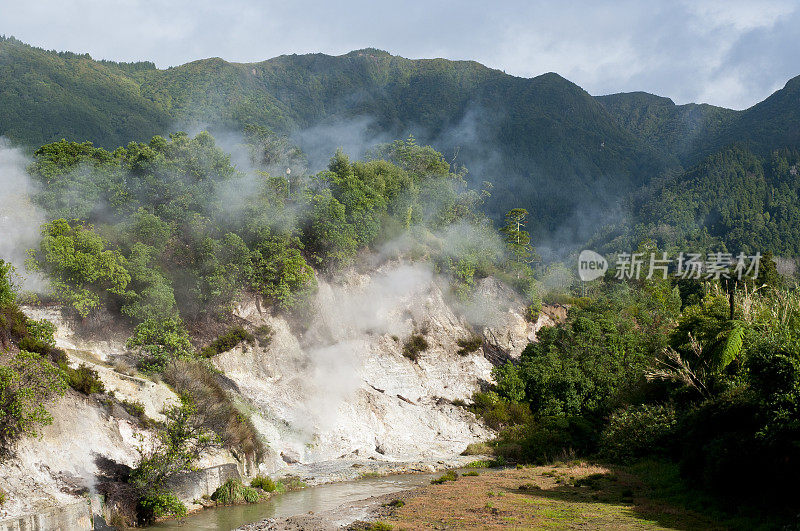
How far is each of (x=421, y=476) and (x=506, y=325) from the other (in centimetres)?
2854

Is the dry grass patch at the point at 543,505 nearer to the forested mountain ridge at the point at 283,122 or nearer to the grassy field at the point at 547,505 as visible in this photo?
the grassy field at the point at 547,505

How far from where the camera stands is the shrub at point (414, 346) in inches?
2019

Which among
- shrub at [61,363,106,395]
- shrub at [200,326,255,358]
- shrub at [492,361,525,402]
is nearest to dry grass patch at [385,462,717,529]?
shrub at [61,363,106,395]

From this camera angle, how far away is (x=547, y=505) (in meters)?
24.0

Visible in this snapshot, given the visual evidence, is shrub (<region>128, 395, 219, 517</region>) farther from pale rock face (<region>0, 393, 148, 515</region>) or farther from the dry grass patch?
the dry grass patch

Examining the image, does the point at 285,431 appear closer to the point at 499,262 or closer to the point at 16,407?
the point at 16,407

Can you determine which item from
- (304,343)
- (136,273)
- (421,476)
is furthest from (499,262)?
(136,273)

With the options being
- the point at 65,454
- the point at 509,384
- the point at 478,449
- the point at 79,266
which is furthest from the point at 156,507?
the point at 509,384

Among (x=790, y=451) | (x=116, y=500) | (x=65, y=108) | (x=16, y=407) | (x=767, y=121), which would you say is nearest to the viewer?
(x=790, y=451)

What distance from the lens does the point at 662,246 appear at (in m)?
124

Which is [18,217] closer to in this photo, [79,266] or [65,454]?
[79,266]

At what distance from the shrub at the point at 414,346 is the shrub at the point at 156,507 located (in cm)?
2939

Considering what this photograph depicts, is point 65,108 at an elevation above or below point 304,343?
above

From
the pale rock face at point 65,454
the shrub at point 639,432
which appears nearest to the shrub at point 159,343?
the pale rock face at point 65,454
